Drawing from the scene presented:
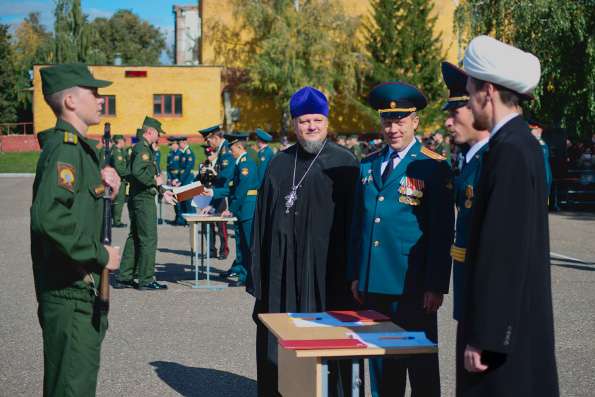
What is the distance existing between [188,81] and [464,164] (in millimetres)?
47804

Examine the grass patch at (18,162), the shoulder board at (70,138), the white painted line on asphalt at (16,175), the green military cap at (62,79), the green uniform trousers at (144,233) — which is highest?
the green military cap at (62,79)

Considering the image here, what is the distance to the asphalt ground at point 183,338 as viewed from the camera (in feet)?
21.6

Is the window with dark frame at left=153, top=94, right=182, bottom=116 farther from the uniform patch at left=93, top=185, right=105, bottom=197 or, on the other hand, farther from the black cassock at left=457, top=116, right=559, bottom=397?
the black cassock at left=457, top=116, right=559, bottom=397

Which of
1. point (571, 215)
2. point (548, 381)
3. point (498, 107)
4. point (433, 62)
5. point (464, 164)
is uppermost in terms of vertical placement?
point (433, 62)

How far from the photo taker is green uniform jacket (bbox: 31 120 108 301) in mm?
3961

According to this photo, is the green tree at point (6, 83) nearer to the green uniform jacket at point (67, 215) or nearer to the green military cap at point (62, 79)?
the green military cap at point (62, 79)

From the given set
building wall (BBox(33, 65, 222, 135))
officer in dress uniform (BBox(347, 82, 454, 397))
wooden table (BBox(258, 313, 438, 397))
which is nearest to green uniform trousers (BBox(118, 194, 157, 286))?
officer in dress uniform (BBox(347, 82, 454, 397))

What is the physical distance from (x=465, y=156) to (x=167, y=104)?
159 feet

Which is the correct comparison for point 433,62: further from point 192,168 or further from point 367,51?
point 192,168

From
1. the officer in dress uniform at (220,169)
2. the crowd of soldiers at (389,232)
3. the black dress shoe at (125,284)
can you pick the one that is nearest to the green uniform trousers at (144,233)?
the black dress shoe at (125,284)

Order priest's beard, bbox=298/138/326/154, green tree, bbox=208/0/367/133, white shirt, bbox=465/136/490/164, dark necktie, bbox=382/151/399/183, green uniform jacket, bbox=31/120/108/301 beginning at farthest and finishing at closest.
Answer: green tree, bbox=208/0/367/133, priest's beard, bbox=298/138/326/154, dark necktie, bbox=382/151/399/183, white shirt, bbox=465/136/490/164, green uniform jacket, bbox=31/120/108/301

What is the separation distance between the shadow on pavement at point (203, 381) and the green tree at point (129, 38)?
78.7 metres

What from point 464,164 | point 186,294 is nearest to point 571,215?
point 186,294

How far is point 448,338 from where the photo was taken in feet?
26.8
